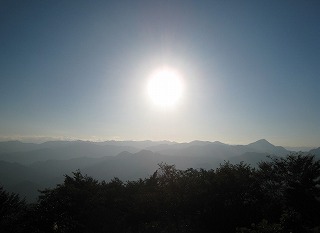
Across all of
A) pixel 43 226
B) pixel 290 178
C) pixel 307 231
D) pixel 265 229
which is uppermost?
pixel 290 178

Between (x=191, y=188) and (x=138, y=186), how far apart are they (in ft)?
34.5

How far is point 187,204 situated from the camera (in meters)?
37.2

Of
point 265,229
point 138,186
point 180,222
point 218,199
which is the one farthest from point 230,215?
point 265,229

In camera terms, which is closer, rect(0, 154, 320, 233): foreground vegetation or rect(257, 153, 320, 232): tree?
rect(257, 153, 320, 232): tree

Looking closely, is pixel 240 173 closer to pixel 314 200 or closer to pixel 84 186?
pixel 314 200

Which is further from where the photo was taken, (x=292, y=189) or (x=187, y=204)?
(x=187, y=204)

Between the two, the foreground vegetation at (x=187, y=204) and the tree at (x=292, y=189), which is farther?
the foreground vegetation at (x=187, y=204)

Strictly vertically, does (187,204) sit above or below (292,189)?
below

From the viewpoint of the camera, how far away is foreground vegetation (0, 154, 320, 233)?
115 ft

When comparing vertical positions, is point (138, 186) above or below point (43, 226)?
above

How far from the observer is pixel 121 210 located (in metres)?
38.7

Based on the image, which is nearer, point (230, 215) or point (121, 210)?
point (230, 215)

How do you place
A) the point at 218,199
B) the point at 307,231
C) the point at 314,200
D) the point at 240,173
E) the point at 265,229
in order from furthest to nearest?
the point at 240,173 → the point at 218,199 → the point at 314,200 → the point at 307,231 → the point at 265,229

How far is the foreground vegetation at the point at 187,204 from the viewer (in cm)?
3494
